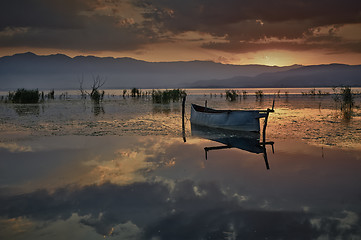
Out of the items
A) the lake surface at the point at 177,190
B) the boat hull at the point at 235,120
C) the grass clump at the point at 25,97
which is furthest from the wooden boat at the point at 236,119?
the grass clump at the point at 25,97

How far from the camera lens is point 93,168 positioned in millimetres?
8844

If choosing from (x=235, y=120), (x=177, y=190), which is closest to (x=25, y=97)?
(x=235, y=120)

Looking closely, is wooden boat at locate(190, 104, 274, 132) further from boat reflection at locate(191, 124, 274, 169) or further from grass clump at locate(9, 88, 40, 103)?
grass clump at locate(9, 88, 40, 103)

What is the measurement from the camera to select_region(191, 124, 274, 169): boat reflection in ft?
38.5

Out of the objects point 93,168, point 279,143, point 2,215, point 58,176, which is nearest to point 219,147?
point 279,143

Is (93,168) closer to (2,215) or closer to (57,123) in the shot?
(2,215)

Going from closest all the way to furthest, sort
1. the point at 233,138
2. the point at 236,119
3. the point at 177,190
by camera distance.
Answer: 1. the point at 177,190
2. the point at 233,138
3. the point at 236,119

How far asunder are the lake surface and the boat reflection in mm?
318

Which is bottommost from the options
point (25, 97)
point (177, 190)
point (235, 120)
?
point (177, 190)

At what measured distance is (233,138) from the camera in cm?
1434

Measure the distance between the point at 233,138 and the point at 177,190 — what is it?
782 cm

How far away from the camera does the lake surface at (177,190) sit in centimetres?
513

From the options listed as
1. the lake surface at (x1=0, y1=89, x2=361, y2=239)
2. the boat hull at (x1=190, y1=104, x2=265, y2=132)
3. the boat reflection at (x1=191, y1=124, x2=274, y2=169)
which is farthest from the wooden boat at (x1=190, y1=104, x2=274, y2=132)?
the lake surface at (x1=0, y1=89, x2=361, y2=239)

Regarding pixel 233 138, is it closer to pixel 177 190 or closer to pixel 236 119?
pixel 236 119
